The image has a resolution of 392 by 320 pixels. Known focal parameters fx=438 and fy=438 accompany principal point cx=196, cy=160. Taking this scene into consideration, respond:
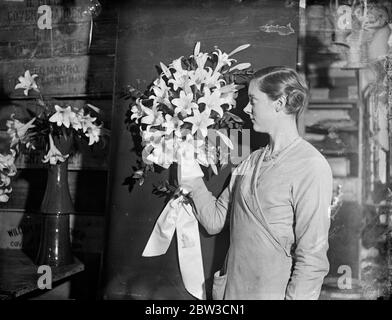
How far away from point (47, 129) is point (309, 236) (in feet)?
2.19

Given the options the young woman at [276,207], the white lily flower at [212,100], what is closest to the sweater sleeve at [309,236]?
the young woman at [276,207]

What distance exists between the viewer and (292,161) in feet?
3.04

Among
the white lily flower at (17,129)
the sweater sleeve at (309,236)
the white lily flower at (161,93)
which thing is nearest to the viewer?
the sweater sleeve at (309,236)

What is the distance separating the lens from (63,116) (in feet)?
3.44

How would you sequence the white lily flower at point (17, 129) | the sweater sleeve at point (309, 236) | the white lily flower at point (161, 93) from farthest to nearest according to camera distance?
the white lily flower at point (17, 129)
the white lily flower at point (161, 93)
the sweater sleeve at point (309, 236)

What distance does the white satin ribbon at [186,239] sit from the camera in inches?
39.8

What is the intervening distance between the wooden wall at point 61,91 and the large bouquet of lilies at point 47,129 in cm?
4

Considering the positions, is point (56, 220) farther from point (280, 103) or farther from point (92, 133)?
point (280, 103)

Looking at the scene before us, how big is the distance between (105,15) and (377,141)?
742mm

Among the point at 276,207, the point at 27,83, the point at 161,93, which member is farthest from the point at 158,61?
the point at 276,207

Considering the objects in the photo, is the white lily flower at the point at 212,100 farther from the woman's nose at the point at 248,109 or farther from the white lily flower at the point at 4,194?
the white lily flower at the point at 4,194
